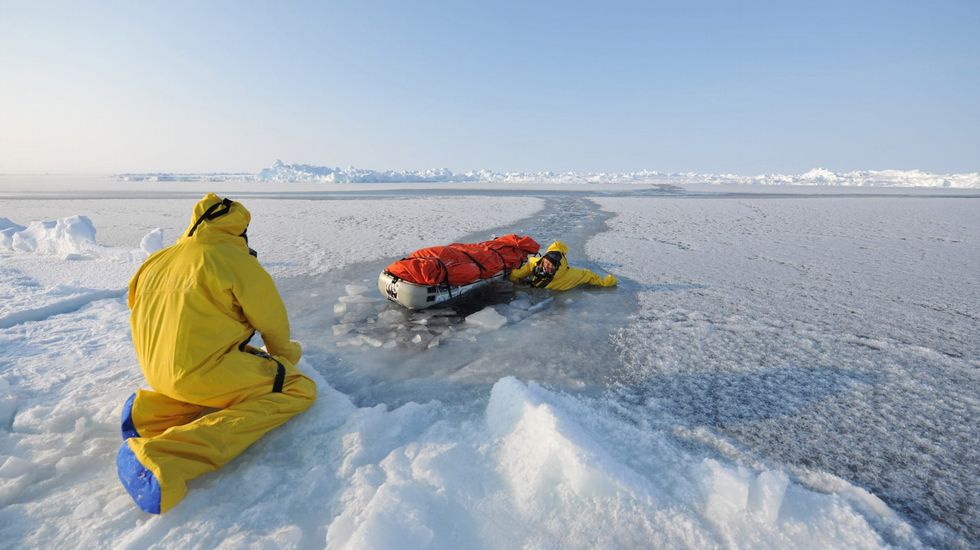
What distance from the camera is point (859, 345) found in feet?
12.6

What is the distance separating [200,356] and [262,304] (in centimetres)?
37

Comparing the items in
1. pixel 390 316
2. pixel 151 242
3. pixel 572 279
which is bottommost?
pixel 390 316

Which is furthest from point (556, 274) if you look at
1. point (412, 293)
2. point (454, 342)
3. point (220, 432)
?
point (220, 432)

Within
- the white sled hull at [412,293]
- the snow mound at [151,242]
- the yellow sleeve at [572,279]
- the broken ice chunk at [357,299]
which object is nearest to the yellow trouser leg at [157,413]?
the white sled hull at [412,293]

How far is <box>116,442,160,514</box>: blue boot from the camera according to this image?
1.77 m

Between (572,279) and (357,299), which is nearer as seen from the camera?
(357,299)

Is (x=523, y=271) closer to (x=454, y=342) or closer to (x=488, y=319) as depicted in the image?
(x=488, y=319)

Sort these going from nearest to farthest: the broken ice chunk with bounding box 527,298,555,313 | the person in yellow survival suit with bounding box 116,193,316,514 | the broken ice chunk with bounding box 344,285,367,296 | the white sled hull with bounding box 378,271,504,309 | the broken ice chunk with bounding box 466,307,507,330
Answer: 1. the person in yellow survival suit with bounding box 116,193,316,514
2. the broken ice chunk with bounding box 466,307,507,330
3. the white sled hull with bounding box 378,271,504,309
4. the broken ice chunk with bounding box 527,298,555,313
5. the broken ice chunk with bounding box 344,285,367,296

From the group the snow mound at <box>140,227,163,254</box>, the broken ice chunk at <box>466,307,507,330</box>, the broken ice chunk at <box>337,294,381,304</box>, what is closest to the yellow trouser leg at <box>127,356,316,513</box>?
the broken ice chunk at <box>466,307,507,330</box>

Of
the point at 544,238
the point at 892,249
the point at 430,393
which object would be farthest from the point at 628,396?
the point at 892,249

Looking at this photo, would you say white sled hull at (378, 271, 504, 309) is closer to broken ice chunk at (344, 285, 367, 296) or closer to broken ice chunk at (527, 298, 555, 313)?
broken ice chunk at (344, 285, 367, 296)

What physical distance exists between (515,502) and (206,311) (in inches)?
67.9

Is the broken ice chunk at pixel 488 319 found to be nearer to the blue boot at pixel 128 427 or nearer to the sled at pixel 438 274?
the sled at pixel 438 274

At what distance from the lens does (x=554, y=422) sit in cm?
217
